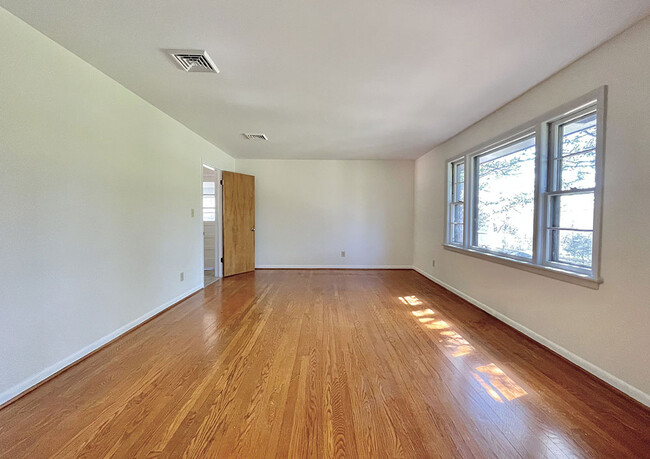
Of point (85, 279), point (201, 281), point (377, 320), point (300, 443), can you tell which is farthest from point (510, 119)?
point (201, 281)

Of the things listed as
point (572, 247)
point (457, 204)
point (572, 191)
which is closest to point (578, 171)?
point (572, 191)

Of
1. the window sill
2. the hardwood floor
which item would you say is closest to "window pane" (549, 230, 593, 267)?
the window sill

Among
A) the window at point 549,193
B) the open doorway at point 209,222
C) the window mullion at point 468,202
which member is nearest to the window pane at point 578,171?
the window at point 549,193

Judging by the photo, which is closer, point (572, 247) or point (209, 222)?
point (572, 247)

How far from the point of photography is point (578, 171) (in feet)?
7.82

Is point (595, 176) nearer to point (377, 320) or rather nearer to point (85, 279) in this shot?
point (377, 320)

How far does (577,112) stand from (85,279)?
430cm

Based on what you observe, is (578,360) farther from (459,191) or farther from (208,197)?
(208,197)

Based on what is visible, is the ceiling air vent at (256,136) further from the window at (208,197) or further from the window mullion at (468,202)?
the window mullion at (468,202)

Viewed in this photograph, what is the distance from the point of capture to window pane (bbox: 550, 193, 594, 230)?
7.47 feet

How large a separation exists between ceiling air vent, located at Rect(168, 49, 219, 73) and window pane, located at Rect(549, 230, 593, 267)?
331 cm

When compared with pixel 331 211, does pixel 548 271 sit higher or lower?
lower

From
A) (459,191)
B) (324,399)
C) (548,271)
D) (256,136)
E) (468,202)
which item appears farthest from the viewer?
(459,191)

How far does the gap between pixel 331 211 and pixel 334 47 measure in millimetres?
4384
